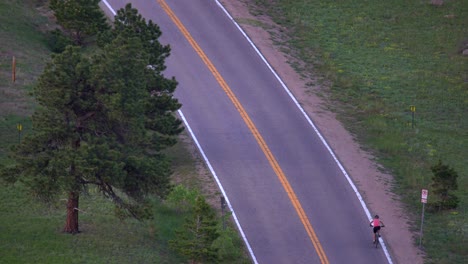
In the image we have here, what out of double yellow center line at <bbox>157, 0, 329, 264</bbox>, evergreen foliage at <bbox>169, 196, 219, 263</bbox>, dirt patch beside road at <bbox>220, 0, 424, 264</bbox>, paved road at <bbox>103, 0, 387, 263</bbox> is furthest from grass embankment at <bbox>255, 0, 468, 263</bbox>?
evergreen foliage at <bbox>169, 196, 219, 263</bbox>

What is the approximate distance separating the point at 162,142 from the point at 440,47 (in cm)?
2266

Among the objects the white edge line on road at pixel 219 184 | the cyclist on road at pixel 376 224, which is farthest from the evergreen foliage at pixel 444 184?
the white edge line on road at pixel 219 184

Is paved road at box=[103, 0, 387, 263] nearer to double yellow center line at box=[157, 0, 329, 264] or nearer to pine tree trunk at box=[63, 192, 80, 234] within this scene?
double yellow center line at box=[157, 0, 329, 264]

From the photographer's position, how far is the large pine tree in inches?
952

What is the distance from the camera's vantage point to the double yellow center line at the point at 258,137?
2791 centimetres

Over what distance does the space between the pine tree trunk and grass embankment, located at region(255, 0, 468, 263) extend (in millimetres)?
10310

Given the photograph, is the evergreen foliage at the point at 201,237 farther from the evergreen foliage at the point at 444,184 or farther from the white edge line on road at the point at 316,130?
the evergreen foliage at the point at 444,184

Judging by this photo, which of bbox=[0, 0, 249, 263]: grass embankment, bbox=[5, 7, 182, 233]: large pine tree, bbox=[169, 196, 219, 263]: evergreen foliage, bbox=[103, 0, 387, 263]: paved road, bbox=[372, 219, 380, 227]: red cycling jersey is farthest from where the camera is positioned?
bbox=[103, 0, 387, 263]: paved road

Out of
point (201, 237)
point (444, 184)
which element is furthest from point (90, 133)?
point (444, 184)

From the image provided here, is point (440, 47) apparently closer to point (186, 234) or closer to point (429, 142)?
point (429, 142)

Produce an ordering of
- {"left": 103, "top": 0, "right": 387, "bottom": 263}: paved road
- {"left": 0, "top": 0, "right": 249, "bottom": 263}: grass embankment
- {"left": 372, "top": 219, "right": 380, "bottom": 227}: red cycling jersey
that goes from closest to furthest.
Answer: {"left": 0, "top": 0, "right": 249, "bottom": 263}: grass embankment
{"left": 372, "top": 219, "right": 380, "bottom": 227}: red cycling jersey
{"left": 103, "top": 0, "right": 387, "bottom": 263}: paved road

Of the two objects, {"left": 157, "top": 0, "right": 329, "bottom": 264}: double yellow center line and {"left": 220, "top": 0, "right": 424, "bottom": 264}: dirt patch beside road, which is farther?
{"left": 220, "top": 0, "right": 424, "bottom": 264}: dirt patch beside road

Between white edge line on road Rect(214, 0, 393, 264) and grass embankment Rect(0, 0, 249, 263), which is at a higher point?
grass embankment Rect(0, 0, 249, 263)

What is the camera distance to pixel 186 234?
25.7m
